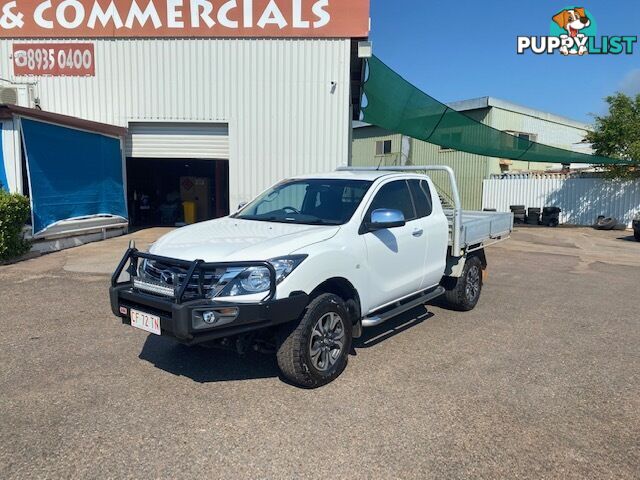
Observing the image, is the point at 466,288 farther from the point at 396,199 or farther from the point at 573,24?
the point at 573,24

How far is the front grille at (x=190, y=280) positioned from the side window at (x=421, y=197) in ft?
8.79

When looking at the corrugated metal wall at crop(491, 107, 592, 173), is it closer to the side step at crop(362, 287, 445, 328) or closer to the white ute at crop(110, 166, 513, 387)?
the side step at crop(362, 287, 445, 328)

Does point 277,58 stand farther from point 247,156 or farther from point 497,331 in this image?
point 497,331

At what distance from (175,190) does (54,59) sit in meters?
6.29

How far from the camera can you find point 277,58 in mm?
14289

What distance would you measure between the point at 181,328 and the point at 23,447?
1188 mm

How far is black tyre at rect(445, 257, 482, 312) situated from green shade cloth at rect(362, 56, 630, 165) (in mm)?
8153

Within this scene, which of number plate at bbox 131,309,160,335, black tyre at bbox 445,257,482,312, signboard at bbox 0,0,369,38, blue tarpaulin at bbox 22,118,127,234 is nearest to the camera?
number plate at bbox 131,309,160,335

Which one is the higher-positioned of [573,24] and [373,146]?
[573,24]

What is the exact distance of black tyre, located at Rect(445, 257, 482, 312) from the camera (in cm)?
652

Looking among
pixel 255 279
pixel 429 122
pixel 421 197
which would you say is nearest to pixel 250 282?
pixel 255 279

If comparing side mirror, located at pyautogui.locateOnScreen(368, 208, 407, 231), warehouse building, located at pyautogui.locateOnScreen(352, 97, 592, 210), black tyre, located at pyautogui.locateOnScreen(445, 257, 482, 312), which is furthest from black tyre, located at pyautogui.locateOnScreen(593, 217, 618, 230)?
side mirror, located at pyautogui.locateOnScreen(368, 208, 407, 231)

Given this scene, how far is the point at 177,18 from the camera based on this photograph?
14.2 metres

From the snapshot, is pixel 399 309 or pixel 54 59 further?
pixel 54 59
